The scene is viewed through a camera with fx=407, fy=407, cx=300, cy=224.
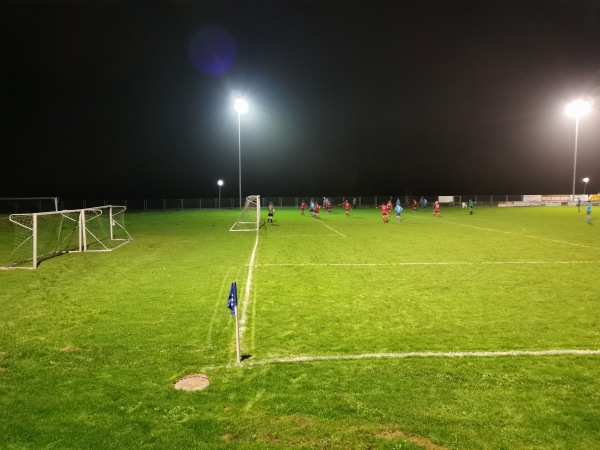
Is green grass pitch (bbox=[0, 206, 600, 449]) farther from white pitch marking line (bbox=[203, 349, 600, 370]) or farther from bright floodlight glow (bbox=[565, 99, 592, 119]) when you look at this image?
bright floodlight glow (bbox=[565, 99, 592, 119])

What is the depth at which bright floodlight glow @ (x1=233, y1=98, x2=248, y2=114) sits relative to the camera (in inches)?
1745

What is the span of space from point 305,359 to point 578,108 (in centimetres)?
5964

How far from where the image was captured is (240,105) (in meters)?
44.6

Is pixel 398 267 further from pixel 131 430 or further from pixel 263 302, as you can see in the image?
pixel 131 430

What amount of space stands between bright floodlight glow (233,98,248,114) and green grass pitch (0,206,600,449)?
34085 mm

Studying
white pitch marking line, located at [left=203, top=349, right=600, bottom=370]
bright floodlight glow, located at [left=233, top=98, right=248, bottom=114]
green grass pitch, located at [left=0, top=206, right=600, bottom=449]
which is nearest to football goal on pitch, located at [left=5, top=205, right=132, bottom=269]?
green grass pitch, located at [left=0, top=206, right=600, bottom=449]

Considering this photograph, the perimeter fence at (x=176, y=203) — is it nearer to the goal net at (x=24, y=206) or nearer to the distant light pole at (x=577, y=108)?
the goal net at (x=24, y=206)

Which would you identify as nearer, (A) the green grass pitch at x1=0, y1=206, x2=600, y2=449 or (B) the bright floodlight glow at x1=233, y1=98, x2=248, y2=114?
(A) the green grass pitch at x1=0, y1=206, x2=600, y2=449

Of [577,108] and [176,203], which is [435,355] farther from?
[176,203]

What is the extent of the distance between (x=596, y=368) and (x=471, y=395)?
2290mm

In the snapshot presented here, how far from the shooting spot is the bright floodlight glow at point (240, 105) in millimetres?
44312

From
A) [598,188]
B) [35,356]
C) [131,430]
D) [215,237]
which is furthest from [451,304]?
[598,188]

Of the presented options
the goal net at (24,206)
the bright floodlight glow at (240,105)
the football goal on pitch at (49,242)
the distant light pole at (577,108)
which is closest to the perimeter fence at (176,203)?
the goal net at (24,206)

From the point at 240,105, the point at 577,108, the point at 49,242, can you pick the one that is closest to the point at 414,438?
the point at 49,242
